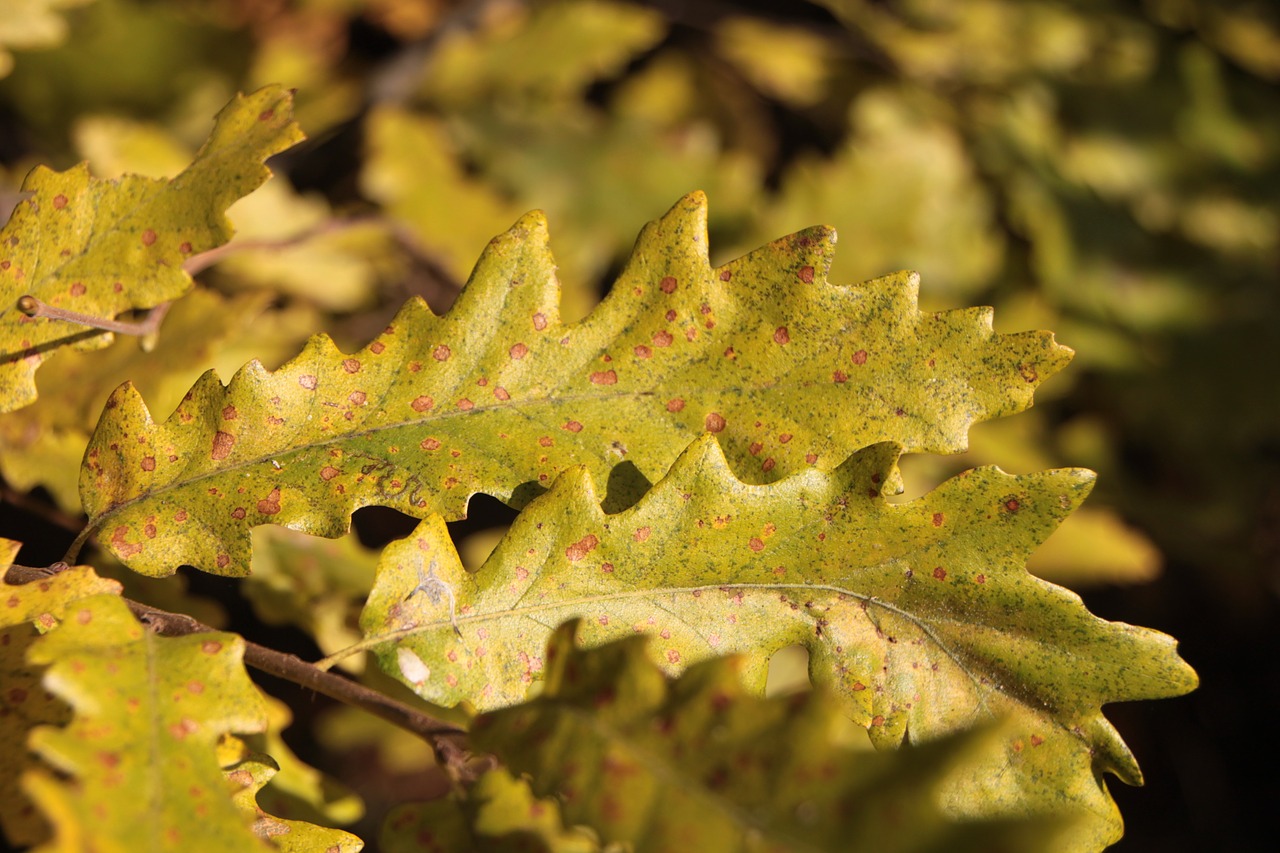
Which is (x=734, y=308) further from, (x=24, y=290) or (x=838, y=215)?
(x=838, y=215)

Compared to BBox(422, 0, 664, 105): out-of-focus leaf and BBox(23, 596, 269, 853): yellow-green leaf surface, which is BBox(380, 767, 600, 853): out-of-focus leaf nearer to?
BBox(23, 596, 269, 853): yellow-green leaf surface

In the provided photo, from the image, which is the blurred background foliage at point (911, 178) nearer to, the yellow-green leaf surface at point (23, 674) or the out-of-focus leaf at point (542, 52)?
the out-of-focus leaf at point (542, 52)

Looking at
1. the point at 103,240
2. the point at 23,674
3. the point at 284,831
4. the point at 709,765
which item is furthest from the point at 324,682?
the point at 103,240

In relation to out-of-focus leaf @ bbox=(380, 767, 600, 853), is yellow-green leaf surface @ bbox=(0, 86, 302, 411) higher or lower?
higher

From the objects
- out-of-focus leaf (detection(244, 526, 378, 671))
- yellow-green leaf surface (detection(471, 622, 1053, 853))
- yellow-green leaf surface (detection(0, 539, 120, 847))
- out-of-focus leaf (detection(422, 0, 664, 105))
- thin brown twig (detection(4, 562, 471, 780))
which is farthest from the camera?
out-of-focus leaf (detection(422, 0, 664, 105))

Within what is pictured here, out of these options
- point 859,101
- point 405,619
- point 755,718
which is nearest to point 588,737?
point 755,718

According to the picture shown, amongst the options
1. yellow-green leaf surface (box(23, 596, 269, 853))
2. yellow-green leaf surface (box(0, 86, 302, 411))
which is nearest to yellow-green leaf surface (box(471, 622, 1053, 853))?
yellow-green leaf surface (box(23, 596, 269, 853))

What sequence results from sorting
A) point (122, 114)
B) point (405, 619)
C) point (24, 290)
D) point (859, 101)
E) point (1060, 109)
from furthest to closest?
point (1060, 109), point (859, 101), point (122, 114), point (24, 290), point (405, 619)
